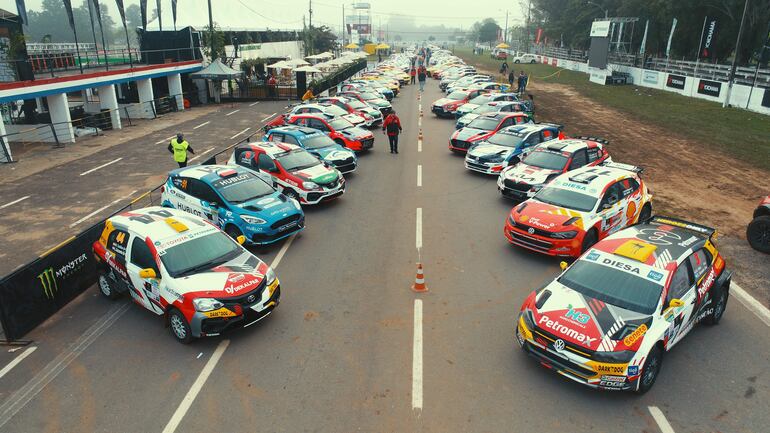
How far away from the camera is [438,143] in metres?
22.0

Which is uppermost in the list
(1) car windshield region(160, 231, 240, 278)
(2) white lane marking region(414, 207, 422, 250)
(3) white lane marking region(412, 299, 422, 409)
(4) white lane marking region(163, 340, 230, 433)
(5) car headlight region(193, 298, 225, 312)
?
(1) car windshield region(160, 231, 240, 278)

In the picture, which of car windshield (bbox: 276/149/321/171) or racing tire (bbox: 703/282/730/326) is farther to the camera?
car windshield (bbox: 276/149/321/171)

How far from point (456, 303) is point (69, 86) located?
77.5 ft

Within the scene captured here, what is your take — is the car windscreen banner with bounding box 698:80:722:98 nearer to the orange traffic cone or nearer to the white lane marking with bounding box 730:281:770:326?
the white lane marking with bounding box 730:281:770:326

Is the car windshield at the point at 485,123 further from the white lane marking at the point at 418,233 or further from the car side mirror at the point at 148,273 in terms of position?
the car side mirror at the point at 148,273

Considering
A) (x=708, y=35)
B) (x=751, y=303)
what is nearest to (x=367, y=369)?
(x=751, y=303)

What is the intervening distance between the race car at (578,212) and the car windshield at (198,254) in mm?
5994

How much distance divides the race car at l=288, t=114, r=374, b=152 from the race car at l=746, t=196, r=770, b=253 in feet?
43.6

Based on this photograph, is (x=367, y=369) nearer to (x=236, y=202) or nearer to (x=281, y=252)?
(x=281, y=252)

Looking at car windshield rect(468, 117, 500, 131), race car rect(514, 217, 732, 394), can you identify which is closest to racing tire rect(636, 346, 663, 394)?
race car rect(514, 217, 732, 394)

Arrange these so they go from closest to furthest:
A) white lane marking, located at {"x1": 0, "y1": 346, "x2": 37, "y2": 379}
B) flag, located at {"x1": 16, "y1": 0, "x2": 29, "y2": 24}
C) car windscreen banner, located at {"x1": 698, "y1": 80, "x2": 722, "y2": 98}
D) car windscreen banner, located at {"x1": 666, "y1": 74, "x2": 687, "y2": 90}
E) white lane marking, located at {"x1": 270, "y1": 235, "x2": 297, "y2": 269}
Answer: white lane marking, located at {"x1": 0, "y1": 346, "x2": 37, "y2": 379}
white lane marking, located at {"x1": 270, "y1": 235, "x2": 297, "y2": 269}
flag, located at {"x1": 16, "y1": 0, "x2": 29, "y2": 24}
car windscreen banner, located at {"x1": 698, "y1": 80, "x2": 722, "y2": 98}
car windscreen banner, located at {"x1": 666, "y1": 74, "x2": 687, "y2": 90}

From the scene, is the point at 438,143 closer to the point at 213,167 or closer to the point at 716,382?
the point at 213,167

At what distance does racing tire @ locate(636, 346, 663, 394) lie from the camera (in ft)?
19.9

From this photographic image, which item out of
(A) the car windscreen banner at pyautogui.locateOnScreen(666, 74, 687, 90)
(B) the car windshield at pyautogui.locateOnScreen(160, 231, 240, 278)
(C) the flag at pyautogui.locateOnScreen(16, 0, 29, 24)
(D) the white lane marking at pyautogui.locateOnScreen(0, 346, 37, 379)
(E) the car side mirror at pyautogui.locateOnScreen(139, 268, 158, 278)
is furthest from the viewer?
(A) the car windscreen banner at pyautogui.locateOnScreen(666, 74, 687, 90)
